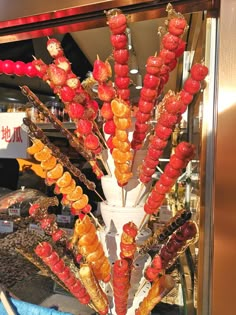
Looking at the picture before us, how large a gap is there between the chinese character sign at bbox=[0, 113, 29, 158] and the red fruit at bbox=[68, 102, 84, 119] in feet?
2.52

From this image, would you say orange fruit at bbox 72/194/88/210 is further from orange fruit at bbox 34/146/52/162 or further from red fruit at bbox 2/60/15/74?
red fruit at bbox 2/60/15/74

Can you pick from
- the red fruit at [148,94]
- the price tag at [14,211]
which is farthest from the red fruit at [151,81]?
the price tag at [14,211]

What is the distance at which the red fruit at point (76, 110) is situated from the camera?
733 millimetres

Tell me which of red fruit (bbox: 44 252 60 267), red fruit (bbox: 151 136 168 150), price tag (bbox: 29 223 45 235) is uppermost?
red fruit (bbox: 151 136 168 150)

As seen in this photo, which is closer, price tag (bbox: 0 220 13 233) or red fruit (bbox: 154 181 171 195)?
red fruit (bbox: 154 181 171 195)

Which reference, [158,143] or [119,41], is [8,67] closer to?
[119,41]

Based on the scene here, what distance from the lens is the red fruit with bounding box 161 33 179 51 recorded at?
630 mm

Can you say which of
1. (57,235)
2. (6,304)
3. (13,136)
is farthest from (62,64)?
(13,136)

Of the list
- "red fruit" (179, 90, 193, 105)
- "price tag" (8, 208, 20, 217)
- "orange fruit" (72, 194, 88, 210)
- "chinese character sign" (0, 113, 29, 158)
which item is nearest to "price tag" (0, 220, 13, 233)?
"price tag" (8, 208, 20, 217)

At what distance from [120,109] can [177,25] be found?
0.22 m

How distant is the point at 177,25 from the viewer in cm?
61

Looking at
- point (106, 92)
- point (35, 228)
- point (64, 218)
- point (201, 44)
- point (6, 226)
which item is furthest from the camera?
point (64, 218)

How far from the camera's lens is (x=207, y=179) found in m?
0.72

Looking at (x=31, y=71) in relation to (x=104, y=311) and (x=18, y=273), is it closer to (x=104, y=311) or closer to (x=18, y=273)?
(x=104, y=311)
